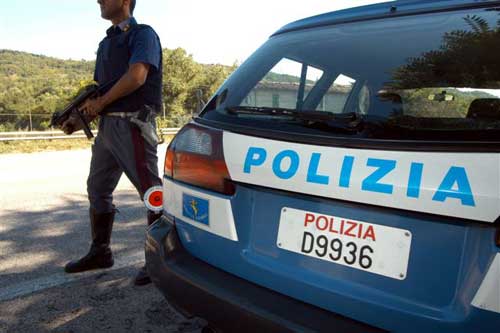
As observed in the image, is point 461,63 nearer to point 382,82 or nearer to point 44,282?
point 382,82

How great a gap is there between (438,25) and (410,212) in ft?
2.30

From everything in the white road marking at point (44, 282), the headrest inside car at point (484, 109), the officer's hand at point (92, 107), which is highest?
the headrest inside car at point (484, 109)

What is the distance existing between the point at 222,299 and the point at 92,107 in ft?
6.00

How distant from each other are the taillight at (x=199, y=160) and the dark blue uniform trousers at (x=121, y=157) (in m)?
0.93

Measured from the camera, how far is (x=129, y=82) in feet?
8.98

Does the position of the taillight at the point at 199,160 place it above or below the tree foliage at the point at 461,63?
below

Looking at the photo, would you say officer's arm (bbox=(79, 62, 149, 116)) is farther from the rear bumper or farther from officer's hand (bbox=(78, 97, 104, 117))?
the rear bumper

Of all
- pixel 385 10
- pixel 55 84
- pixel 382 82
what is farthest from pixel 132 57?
pixel 55 84

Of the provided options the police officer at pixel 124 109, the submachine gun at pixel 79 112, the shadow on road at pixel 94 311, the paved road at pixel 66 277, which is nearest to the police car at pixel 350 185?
the shadow on road at pixel 94 311

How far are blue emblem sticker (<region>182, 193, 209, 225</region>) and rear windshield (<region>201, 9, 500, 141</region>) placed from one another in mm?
335

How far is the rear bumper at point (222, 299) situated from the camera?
1.36m

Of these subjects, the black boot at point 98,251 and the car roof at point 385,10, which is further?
the black boot at point 98,251

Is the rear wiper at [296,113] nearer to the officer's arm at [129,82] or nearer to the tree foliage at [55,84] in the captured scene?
the tree foliage at [55,84]

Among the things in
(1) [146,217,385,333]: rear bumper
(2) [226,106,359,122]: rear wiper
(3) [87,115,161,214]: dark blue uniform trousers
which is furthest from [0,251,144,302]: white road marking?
(2) [226,106,359,122]: rear wiper
